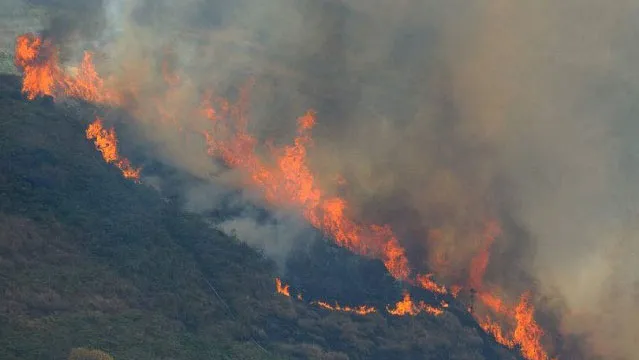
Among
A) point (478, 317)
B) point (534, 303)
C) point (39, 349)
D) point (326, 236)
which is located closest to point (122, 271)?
point (39, 349)

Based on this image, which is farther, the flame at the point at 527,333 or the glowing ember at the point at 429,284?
the glowing ember at the point at 429,284

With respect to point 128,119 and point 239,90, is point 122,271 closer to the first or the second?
point 128,119

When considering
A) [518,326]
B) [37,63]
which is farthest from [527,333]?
[37,63]

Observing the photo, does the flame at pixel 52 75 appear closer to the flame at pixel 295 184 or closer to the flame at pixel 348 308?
the flame at pixel 295 184

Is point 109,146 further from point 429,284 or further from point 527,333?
point 527,333

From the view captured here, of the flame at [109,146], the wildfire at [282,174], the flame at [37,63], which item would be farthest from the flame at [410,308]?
the flame at [37,63]

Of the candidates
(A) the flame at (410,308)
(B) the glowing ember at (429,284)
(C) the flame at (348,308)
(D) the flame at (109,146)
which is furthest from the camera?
(B) the glowing ember at (429,284)
